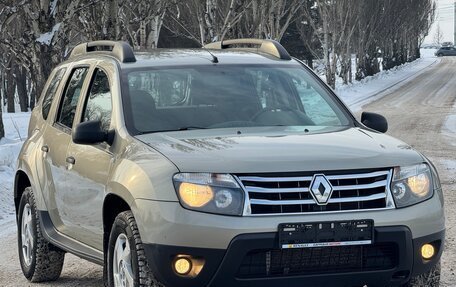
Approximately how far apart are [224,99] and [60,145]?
1252 millimetres

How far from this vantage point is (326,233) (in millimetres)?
4012

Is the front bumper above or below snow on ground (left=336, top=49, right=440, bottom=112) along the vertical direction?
above

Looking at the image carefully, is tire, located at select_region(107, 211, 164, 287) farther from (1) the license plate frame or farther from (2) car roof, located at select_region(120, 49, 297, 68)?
(2) car roof, located at select_region(120, 49, 297, 68)

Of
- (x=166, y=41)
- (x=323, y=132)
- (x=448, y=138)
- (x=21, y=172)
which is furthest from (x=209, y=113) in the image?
(x=166, y=41)

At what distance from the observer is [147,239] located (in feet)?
13.5

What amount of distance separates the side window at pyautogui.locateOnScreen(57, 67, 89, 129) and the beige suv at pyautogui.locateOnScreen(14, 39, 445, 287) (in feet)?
1.00

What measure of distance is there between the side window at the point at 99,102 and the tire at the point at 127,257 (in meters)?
0.88

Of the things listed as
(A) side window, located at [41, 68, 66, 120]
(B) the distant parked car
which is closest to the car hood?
(A) side window, located at [41, 68, 66, 120]

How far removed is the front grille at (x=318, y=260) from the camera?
4000mm

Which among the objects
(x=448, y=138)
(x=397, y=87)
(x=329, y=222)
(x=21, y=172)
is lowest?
(x=397, y=87)

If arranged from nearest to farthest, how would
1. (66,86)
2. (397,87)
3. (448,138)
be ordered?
(66,86)
(448,138)
(397,87)

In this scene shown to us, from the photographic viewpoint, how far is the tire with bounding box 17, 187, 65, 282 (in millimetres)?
6102

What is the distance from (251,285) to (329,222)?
473 millimetres

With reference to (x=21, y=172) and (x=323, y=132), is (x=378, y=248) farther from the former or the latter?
(x=21, y=172)
